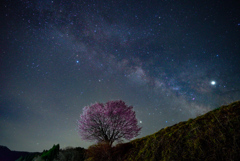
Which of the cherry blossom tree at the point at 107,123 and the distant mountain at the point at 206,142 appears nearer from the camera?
the distant mountain at the point at 206,142

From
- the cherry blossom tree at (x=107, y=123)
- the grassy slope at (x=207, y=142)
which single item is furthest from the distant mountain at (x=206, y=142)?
the cherry blossom tree at (x=107, y=123)

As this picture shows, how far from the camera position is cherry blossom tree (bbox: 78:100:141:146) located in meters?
17.9

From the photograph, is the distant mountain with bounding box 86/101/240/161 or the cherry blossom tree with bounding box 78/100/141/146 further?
the cherry blossom tree with bounding box 78/100/141/146

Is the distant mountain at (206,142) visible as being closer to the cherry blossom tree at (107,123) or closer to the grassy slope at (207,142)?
the grassy slope at (207,142)

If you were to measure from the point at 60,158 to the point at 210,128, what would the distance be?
40.7 feet

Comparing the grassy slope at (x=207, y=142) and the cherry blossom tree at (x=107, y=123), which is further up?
the cherry blossom tree at (x=107, y=123)

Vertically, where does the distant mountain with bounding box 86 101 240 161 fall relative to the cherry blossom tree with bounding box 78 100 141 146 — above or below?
below

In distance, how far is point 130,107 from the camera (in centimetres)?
2077

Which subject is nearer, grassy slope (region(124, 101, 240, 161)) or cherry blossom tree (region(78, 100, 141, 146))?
grassy slope (region(124, 101, 240, 161))

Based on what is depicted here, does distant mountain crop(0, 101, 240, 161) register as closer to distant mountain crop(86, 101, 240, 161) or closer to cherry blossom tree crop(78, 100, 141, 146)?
distant mountain crop(86, 101, 240, 161)

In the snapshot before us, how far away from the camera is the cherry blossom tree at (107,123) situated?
17906mm

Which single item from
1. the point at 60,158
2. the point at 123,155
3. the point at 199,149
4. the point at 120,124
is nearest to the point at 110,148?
the point at 123,155

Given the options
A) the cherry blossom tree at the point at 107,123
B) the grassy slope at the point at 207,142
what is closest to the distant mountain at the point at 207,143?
the grassy slope at the point at 207,142

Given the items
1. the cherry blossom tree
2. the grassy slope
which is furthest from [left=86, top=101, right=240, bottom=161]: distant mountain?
the cherry blossom tree
